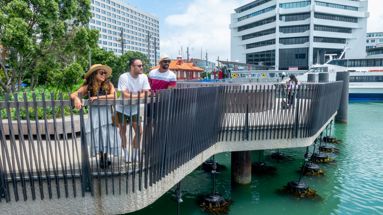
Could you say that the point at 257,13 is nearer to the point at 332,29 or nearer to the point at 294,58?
the point at 294,58

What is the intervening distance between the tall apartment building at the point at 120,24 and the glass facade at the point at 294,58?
164 ft

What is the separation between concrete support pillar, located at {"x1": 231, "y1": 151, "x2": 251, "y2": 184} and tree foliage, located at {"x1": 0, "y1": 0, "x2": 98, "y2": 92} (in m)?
7.41

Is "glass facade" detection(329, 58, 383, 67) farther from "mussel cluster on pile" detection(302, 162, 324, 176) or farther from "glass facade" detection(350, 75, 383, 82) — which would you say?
"mussel cluster on pile" detection(302, 162, 324, 176)

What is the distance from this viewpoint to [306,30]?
2847 inches

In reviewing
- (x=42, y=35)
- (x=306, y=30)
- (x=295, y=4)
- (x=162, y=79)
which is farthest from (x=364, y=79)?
(x=162, y=79)

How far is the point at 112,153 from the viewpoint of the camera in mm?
4926

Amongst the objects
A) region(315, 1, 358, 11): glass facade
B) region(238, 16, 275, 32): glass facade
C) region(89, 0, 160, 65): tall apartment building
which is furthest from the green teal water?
region(89, 0, 160, 65): tall apartment building

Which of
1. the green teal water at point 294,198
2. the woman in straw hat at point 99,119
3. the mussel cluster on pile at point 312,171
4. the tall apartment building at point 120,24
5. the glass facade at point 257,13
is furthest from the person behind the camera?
the tall apartment building at point 120,24

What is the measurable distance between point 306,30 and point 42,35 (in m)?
71.6

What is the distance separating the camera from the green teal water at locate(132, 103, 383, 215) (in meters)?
9.70

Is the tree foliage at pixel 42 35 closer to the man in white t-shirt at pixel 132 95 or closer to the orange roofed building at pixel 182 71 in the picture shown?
the man in white t-shirt at pixel 132 95

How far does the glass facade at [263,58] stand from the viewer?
77.2 metres

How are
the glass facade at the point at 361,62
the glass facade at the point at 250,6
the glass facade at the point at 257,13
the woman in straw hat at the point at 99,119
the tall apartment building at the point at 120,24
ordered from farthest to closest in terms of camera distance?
the tall apartment building at the point at 120,24
the glass facade at the point at 250,6
the glass facade at the point at 257,13
the glass facade at the point at 361,62
the woman in straw hat at the point at 99,119

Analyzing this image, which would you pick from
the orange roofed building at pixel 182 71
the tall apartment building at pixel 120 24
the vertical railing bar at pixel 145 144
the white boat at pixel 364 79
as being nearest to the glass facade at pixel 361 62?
A: the white boat at pixel 364 79
